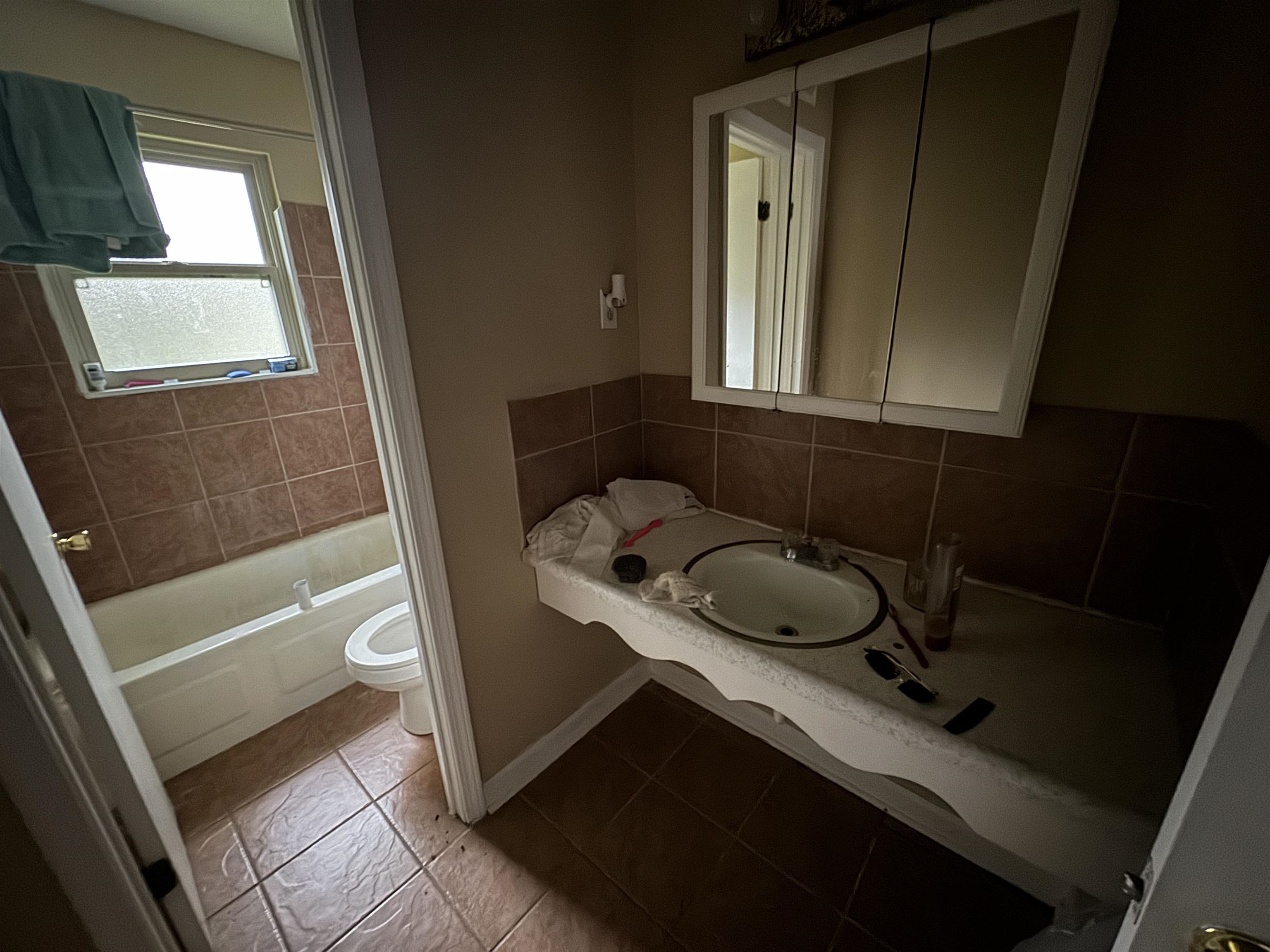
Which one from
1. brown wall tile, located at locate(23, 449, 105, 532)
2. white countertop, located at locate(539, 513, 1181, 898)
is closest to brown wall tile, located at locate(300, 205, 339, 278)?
brown wall tile, located at locate(23, 449, 105, 532)

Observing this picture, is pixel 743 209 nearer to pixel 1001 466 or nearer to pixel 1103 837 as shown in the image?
pixel 1001 466

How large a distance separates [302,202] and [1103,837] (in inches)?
121

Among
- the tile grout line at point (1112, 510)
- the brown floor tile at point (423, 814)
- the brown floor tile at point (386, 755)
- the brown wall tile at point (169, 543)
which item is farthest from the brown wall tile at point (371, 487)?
the tile grout line at point (1112, 510)

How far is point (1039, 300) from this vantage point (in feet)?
3.06

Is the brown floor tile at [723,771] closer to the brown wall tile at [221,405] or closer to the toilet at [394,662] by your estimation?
the toilet at [394,662]

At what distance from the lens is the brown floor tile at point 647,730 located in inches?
66.5

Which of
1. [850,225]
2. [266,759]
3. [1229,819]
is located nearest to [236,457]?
[266,759]

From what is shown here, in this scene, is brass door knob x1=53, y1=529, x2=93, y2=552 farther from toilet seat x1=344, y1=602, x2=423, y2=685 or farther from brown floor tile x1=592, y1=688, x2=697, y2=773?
brown floor tile x1=592, y1=688, x2=697, y2=773

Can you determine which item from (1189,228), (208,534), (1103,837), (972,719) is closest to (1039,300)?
(1189,228)

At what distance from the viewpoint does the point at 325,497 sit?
96.2 inches

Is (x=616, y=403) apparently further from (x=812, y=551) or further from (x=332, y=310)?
(x=332, y=310)

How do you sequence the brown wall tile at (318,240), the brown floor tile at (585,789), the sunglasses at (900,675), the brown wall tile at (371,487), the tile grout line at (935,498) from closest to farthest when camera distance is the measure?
the sunglasses at (900,675), the tile grout line at (935,498), the brown floor tile at (585,789), the brown wall tile at (318,240), the brown wall tile at (371,487)

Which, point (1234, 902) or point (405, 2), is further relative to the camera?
point (405, 2)

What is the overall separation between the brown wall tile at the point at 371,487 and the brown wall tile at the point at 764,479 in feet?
6.12
